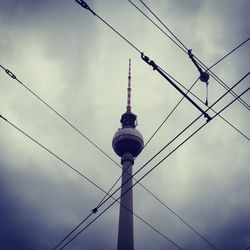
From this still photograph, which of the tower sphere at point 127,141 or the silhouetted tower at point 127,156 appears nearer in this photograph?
the silhouetted tower at point 127,156

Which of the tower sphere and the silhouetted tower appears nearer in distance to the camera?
the silhouetted tower

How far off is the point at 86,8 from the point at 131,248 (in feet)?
166

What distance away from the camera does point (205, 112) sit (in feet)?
31.1

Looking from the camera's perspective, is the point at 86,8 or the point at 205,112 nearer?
the point at 86,8

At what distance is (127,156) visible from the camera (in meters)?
68.9

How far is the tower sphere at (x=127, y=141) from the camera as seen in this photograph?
6912 centimetres

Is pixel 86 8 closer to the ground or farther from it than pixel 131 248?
closer to the ground

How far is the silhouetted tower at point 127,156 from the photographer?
5538cm

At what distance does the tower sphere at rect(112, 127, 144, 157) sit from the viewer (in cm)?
6912

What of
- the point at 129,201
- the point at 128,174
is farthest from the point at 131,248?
the point at 128,174

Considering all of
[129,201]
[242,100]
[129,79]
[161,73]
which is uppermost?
[129,79]

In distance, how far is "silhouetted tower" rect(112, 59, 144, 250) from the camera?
55.4 meters

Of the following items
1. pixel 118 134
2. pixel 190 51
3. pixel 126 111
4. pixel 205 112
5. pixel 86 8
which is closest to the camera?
pixel 86 8

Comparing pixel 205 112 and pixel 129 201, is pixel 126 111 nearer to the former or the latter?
pixel 129 201
